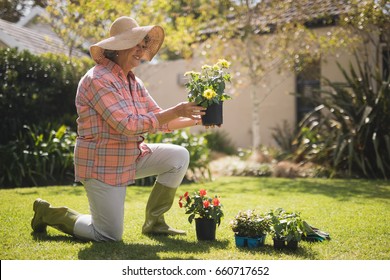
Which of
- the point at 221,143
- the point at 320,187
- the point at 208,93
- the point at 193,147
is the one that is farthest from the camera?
the point at 221,143

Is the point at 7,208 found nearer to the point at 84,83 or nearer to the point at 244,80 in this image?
the point at 84,83

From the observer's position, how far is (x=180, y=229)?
436 centimetres

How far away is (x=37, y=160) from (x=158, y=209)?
3.97m

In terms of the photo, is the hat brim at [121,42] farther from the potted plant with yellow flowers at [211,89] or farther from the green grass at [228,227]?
the green grass at [228,227]

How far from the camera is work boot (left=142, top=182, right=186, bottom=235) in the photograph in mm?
4074

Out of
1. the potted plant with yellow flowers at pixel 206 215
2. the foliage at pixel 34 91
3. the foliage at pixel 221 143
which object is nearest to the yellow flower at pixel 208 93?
the potted plant with yellow flowers at pixel 206 215

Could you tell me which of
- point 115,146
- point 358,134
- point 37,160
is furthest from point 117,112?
point 358,134

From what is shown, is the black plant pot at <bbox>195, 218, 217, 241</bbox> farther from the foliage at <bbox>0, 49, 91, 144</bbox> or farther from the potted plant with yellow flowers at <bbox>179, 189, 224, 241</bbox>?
the foliage at <bbox>0, 49, 91, 144</bbox>

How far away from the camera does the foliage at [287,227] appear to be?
3.51m

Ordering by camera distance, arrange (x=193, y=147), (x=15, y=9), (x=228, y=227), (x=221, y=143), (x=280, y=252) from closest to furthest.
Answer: (x=280, y=252) < (x=228, y=227) < (x=193, y=147) < (x=221, y=143) < (x=15, y=9)

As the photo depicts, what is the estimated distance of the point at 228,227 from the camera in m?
4.33

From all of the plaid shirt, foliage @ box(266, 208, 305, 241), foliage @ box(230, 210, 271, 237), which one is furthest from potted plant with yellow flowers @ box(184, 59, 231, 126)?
foliage @ box(266, 208, 305, 241)

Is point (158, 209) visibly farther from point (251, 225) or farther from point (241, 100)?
point (241, 100)

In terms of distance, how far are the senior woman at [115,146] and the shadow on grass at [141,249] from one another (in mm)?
188
